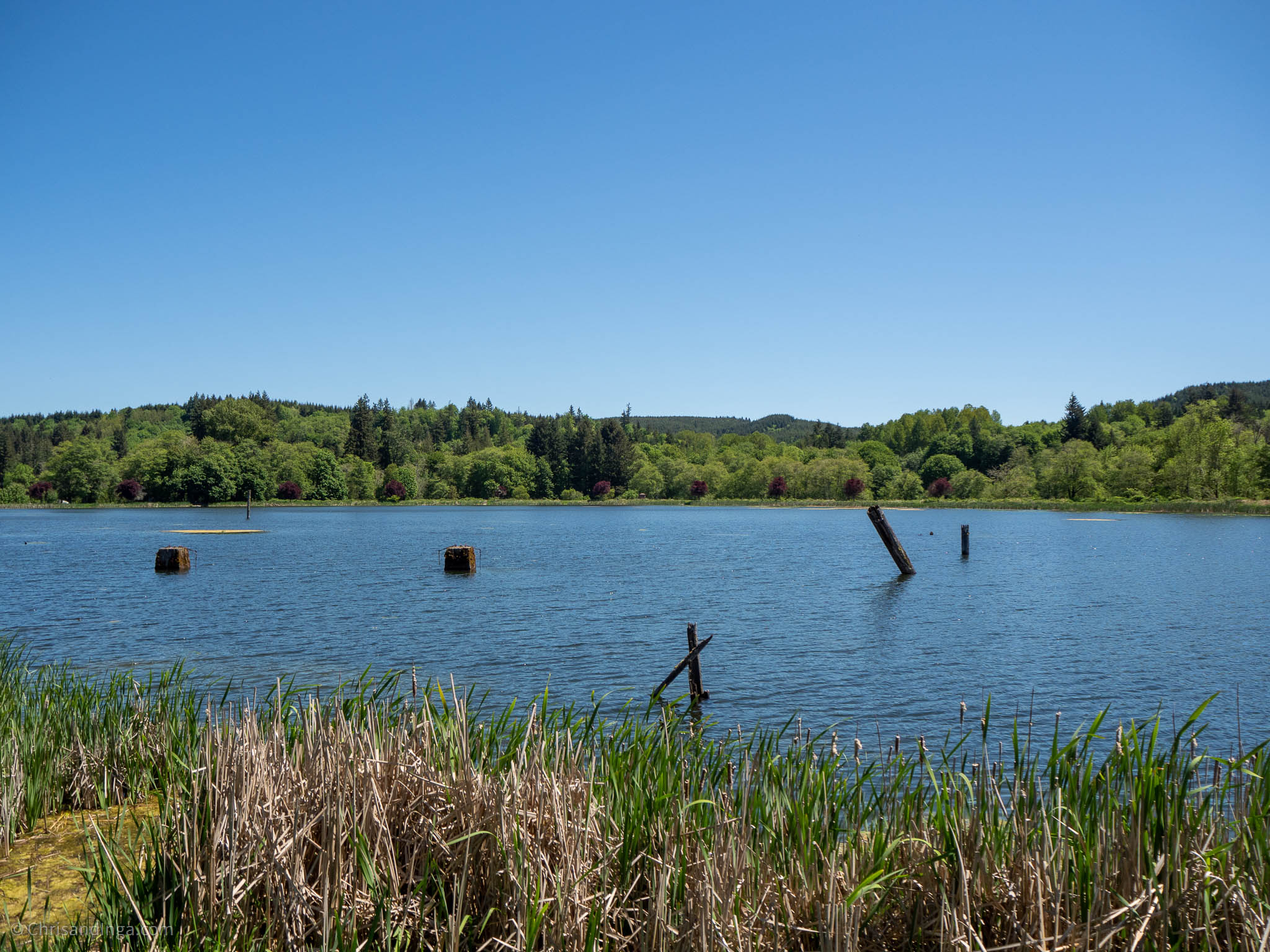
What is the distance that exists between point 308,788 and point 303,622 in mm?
22751

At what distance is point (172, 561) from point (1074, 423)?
14512cm

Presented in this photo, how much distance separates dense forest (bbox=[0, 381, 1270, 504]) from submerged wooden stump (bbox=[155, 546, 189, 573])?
7897cm

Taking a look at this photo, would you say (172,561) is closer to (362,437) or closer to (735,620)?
(735,620)

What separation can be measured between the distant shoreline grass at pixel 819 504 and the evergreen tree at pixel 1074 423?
26059mm

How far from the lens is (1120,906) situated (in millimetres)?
4152

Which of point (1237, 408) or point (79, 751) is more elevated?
point (1237, 408)

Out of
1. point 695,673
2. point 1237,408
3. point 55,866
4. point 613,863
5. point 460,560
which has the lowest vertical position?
point 460,560

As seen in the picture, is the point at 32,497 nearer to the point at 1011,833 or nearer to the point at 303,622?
the point at 303,622

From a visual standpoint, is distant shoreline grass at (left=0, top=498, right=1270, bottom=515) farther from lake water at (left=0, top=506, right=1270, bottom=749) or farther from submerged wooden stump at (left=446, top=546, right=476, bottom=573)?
submerged wooden stump at (left=446, top=546, right=476, bottom=573)

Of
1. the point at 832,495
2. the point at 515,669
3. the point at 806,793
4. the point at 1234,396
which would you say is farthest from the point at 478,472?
the point at 806,793

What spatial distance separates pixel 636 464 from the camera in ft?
595

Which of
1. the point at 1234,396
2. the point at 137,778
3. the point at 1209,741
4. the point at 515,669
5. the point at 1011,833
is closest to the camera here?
the point at 1011,833

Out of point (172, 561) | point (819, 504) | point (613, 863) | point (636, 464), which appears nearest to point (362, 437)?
point (636, 464)

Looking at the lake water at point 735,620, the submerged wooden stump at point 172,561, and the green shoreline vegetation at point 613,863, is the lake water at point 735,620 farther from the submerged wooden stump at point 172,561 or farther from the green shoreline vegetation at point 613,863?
the green shoreline vegetation at point 613,863
